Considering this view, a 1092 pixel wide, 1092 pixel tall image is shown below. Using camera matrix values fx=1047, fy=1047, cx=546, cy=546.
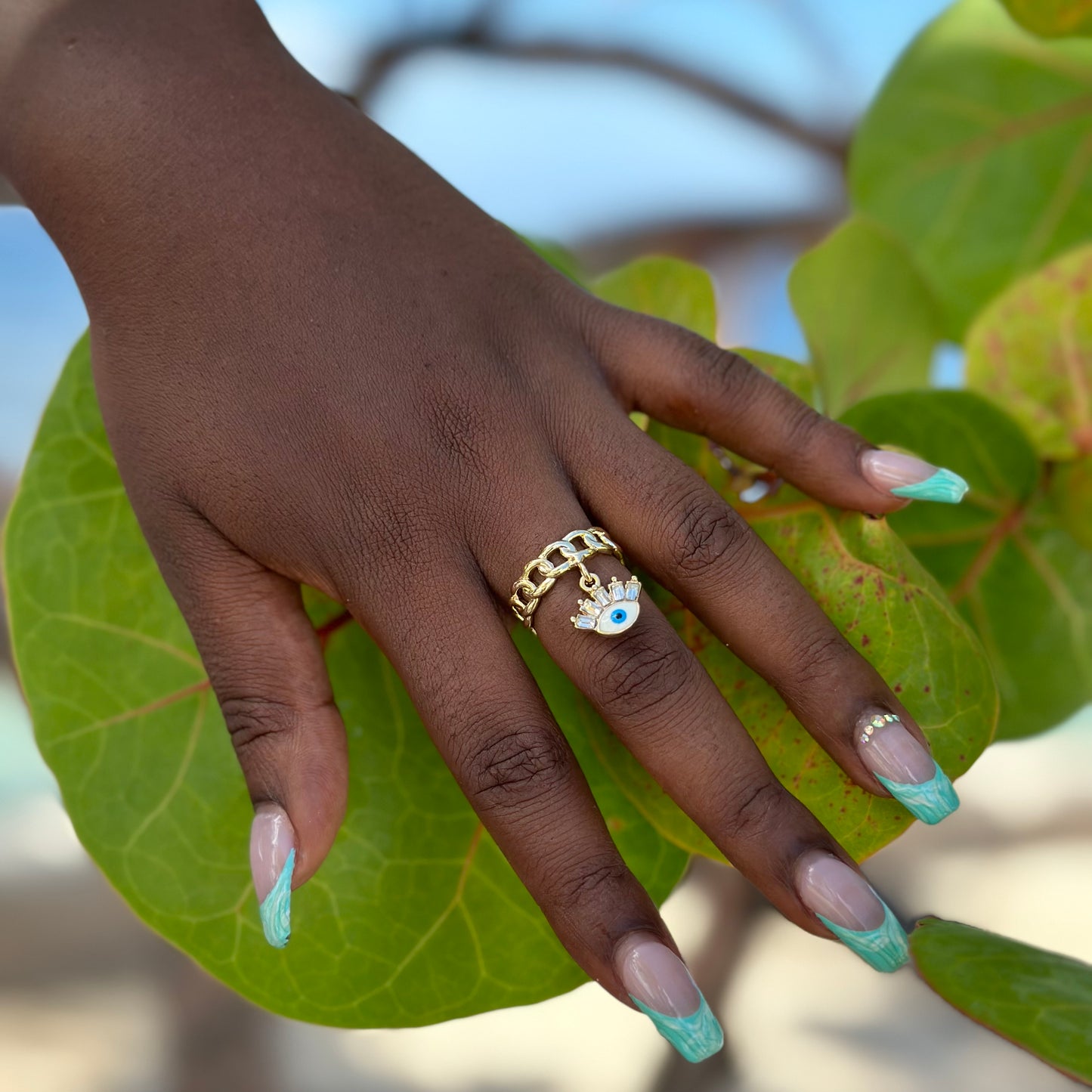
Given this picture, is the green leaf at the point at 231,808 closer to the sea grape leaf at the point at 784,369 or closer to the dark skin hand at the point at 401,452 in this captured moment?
the dark skin hand at the point at 401,452

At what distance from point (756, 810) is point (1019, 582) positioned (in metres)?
0.26

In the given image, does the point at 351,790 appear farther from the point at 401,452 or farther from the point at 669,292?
the point at 669,292

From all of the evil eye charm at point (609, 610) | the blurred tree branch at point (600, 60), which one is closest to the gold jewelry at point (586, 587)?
the evil eye charm at point (609, 610)

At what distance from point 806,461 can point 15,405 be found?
74 cm

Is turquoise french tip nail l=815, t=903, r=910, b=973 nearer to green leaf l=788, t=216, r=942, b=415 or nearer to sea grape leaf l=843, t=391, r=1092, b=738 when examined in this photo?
sea grape leaf l=843, t=391, r=1092, b=738

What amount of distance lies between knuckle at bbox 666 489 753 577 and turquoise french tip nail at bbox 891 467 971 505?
81 millimetres

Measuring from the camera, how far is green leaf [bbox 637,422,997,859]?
1.69ft

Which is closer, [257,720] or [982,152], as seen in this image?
[257,720]

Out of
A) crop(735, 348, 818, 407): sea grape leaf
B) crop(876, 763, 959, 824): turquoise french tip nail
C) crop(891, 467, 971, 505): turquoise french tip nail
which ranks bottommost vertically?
crop(876, 763, 959, 824): turquoise french tip nail

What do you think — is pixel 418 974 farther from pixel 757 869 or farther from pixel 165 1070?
pixel 165 1070

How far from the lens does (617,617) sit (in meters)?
0.51

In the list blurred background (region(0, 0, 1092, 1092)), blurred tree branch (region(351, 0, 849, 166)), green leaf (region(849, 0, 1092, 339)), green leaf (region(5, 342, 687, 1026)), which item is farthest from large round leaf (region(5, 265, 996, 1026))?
blurred tree branch (region(351, 0, 849, 166))

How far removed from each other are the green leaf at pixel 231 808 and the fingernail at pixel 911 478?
0.20 meters

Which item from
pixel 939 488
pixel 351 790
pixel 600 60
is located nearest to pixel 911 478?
pixel 939 488
